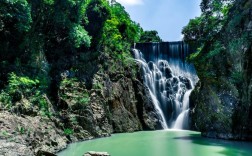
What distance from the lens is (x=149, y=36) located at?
53719 millimetres

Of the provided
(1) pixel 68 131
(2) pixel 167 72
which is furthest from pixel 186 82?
(1) pixel 68 131

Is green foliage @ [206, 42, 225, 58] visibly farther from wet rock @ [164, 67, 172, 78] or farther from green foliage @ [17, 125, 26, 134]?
green foliage @ [17, 125, 26, 134]

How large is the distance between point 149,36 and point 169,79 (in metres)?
27.2

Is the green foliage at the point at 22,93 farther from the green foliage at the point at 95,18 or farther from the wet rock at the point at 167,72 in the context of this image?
the wet rock at the point at 167,72

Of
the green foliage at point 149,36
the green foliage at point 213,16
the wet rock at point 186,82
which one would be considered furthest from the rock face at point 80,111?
the green foliage at point 149,36

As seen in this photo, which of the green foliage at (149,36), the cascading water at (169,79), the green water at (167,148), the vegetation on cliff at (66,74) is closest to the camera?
the green water at (167,148)

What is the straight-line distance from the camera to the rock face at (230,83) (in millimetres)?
15961

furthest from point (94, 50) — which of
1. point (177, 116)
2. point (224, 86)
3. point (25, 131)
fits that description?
point (25, 131)

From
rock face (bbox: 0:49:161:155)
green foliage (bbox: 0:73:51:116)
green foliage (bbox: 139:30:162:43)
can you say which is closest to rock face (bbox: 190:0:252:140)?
rock face (bbox: 0:49:161:155)

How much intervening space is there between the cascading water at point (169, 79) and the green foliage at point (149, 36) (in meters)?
20.7

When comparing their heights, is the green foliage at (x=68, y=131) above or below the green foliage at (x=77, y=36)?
below

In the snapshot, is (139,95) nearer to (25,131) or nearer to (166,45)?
(166,45)

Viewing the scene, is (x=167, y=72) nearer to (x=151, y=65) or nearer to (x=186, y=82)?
(x=151, y=65)

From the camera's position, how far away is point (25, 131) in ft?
38.3
